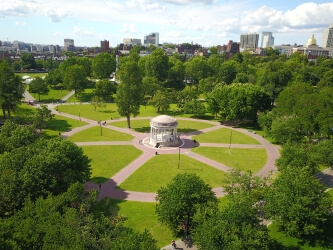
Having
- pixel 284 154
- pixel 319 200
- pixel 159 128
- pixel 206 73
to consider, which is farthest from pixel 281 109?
pixel 206 73

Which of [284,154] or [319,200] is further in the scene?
[284,154]

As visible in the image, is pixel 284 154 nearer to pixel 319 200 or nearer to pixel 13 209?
pixel 319 200

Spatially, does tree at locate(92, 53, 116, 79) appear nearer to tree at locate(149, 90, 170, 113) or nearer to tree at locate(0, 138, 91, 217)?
tree at locate(149, 90, 170, 113)

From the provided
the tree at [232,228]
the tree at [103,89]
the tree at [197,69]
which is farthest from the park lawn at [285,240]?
the tree at [197,69]

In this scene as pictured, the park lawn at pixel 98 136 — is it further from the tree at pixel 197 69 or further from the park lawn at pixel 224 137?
the tree at pixel 197 69

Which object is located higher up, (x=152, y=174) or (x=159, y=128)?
(x=159, y=128)

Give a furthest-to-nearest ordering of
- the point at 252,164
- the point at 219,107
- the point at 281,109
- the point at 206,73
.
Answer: the point at 206,73 → the point at 219,107 → the point at 281,109 → the point at 252,164

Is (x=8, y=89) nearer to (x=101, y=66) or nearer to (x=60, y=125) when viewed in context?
(x=60, y=125)
